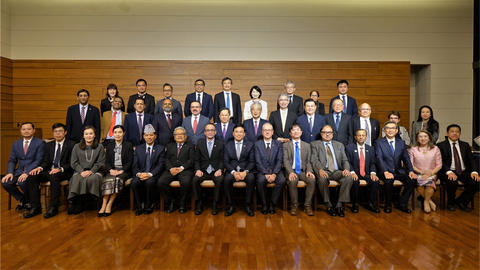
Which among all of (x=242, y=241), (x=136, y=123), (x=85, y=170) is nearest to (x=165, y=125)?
(x=136, y=123)

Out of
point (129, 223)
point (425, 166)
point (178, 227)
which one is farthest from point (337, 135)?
point (129, 223)

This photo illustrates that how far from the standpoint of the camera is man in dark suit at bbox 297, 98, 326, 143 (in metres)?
→ 4.35

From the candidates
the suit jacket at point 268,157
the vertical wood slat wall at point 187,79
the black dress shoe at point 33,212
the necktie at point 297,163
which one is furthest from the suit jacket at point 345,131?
the black dress shoe at point 33,212

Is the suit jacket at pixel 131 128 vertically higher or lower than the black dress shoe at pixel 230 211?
higher

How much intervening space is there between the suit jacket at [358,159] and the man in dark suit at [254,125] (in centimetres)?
129

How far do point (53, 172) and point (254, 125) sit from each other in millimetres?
2795

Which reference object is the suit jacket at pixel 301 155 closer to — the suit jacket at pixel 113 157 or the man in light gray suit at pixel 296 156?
the man in light gray suit at pixel 296 156

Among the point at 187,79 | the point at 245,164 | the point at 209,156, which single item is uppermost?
the point at 187,79

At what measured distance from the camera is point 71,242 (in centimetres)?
278

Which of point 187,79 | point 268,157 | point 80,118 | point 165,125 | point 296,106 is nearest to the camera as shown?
point 268,157

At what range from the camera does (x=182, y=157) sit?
4.02 meters

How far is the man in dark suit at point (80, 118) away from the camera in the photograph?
15.2ft

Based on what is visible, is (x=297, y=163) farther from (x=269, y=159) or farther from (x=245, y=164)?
(x=245, y=164)

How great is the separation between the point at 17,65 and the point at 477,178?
9.06 meters
